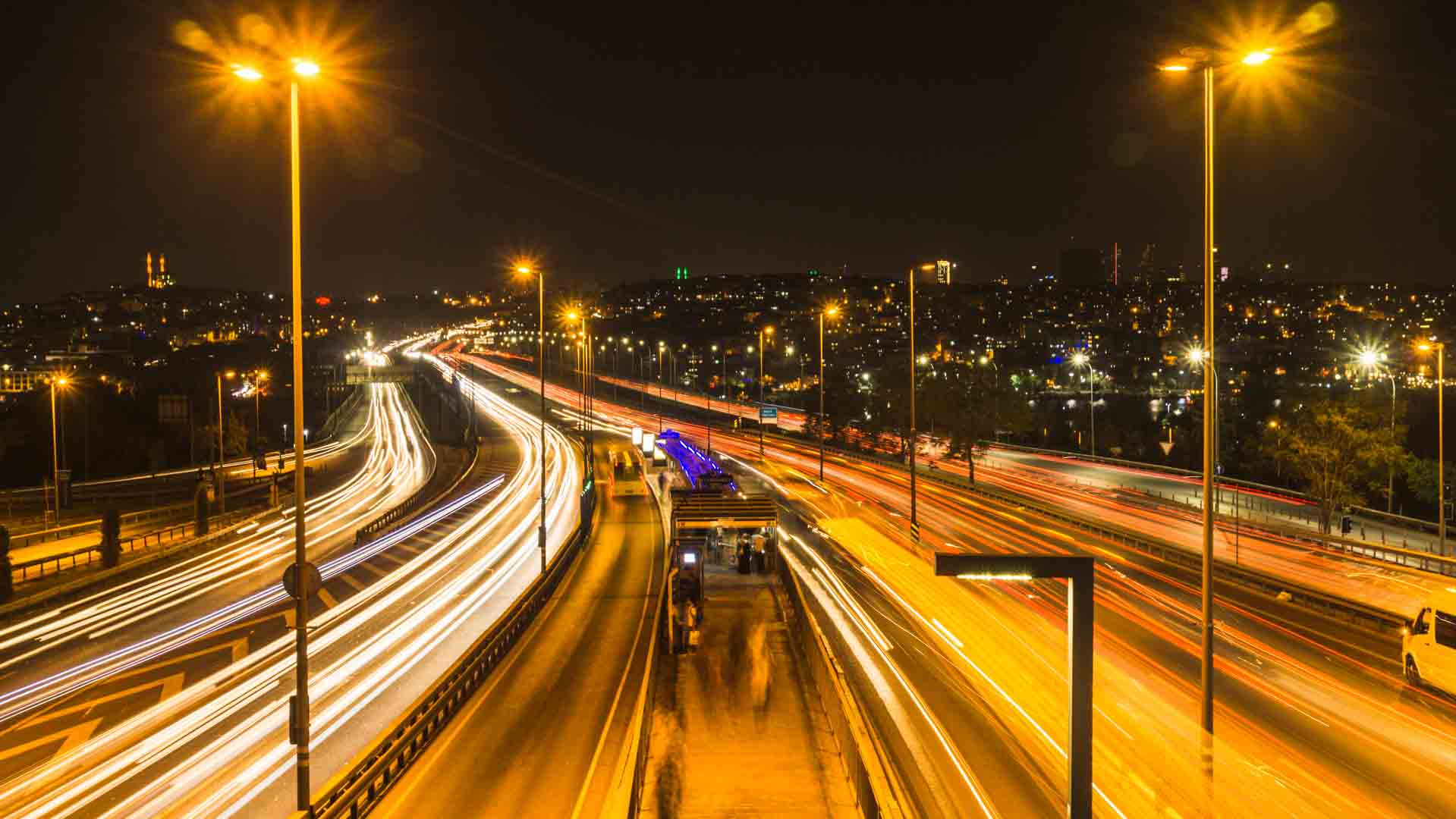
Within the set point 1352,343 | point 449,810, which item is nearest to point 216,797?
point 449,810

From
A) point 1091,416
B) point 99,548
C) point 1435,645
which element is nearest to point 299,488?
point 1435,645

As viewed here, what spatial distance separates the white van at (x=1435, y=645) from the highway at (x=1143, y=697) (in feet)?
1.14

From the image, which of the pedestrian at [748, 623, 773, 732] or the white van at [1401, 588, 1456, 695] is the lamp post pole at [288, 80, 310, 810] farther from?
the white van at [1401, 588, 1456, 695]

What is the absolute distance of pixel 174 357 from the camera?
12138cm

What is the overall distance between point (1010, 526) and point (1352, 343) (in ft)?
466

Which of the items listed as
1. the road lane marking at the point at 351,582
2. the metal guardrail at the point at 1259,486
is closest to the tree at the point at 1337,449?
the metal guardrail at the point at 1259,486

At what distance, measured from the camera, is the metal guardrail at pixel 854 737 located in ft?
32.7

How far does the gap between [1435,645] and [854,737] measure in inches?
385

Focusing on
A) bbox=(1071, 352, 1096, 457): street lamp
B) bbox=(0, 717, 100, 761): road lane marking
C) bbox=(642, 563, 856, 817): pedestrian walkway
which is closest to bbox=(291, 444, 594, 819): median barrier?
bbox=(642, 563, 856, 817): pedestrian walkway

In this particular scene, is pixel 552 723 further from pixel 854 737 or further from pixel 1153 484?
pixel 1153 484

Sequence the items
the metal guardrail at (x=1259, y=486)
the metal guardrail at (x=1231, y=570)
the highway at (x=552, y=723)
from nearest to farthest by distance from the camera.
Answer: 1. the highway at (x=552, y=723)
2. the metal guardrail at (x=1231, y=570)
3. the metal guardrail at (x=1259, y=486)

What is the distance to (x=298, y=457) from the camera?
1161 centimetres

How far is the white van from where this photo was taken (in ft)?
46.6

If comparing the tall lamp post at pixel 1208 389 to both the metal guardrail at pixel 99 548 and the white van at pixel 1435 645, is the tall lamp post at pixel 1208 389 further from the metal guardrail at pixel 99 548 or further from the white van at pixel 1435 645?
the metal guardrail at pixel 99 548
